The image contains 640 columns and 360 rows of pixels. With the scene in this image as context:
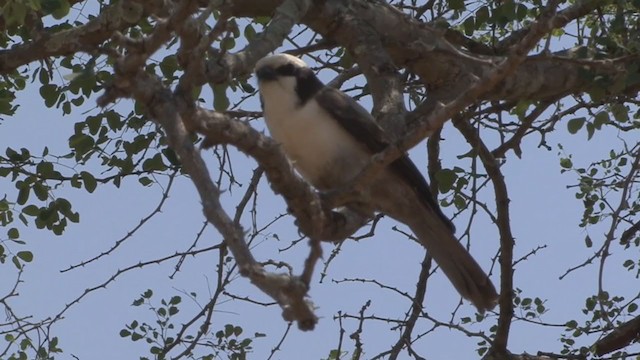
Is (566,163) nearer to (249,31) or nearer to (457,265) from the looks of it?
(457,265)

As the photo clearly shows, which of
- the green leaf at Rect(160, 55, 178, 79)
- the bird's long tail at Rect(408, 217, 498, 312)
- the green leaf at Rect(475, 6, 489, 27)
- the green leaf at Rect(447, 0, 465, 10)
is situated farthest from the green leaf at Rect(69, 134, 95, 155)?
the green leaf at Rect(475, 6, 489, 27)

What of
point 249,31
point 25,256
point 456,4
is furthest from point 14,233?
point 456,4

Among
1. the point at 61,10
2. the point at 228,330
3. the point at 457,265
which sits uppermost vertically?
the point at 61,10

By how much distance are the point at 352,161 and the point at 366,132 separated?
0.16 meters

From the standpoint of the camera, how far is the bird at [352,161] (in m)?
5.94

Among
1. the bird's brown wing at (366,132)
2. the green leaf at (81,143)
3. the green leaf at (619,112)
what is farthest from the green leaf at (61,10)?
the green leaf at (619,112)

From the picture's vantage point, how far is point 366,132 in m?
5.99

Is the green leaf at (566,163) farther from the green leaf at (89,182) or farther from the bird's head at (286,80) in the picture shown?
the green leaf at (89,182)

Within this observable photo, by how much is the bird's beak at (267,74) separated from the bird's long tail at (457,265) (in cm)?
105

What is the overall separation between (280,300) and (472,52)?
332cm

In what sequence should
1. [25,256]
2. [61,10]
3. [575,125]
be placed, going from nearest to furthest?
[61,10] → [575,125] → [25,256]

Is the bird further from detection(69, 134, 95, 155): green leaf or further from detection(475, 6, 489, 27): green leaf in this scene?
detection(69, 134, 95, 155): green leaf

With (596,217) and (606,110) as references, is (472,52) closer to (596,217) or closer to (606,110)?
(606,110)

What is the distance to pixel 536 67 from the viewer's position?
6.01 m
